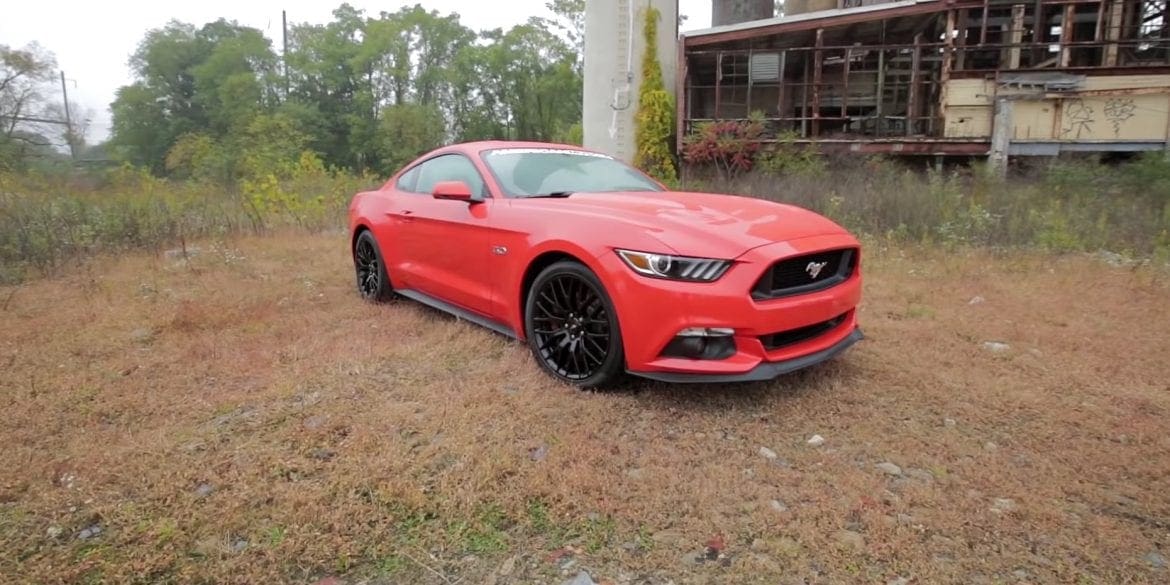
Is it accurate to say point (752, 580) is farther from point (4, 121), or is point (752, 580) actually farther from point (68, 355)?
point (4, 121)

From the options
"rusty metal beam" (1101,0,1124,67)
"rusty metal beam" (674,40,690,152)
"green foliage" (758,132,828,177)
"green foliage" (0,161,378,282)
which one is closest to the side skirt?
"green foliage" (0,161,378,282)

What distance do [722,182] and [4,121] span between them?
4000cm

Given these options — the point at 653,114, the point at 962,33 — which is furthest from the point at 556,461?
the point at 962,33

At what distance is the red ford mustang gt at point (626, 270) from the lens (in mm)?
2893

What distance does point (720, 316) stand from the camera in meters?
2.85

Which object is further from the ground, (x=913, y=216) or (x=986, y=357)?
(x=913, y=216)

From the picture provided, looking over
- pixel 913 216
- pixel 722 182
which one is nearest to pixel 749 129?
pixel 722 182

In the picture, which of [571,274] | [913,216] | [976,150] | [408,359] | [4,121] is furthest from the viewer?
[4,121]

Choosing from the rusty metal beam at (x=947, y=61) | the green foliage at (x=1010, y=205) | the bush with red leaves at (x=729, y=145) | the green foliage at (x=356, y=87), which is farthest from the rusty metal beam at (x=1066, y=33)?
the green foliage at (x=356, y=87)

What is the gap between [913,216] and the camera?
325 inches

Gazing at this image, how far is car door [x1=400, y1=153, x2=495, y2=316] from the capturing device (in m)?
3.95

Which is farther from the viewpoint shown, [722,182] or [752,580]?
[722,182]

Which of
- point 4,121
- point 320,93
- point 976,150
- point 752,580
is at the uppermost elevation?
point 320,93

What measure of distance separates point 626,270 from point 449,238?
164 cm
